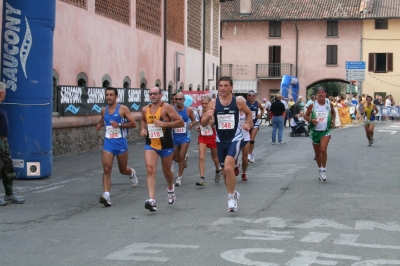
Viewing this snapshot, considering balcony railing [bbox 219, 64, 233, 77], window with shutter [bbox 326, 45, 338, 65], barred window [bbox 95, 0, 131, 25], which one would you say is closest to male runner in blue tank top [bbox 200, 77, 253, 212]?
barred window [bbox 95, 0, 131, 25]

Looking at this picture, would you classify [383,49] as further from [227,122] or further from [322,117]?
[227,122]

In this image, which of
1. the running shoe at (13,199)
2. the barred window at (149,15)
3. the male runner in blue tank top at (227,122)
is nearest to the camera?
the male runner in blue tank top at (227,122)

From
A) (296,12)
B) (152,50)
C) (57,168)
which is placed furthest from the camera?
(296,12)

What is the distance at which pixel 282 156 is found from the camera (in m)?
22.1

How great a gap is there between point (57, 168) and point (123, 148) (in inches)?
256

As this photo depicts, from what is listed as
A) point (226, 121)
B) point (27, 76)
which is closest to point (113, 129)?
point (226, 121)

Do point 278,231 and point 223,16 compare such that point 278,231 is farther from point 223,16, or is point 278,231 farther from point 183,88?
point 223,16

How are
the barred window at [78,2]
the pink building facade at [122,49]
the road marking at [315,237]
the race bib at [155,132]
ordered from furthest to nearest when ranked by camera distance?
the barred window at [78,2] → the pink building facade at [122,49] → the race bib at [155,132] → the road marking at [315,237]

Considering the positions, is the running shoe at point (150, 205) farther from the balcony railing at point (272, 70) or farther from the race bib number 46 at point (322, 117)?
the balcony railing at point (272, 70)

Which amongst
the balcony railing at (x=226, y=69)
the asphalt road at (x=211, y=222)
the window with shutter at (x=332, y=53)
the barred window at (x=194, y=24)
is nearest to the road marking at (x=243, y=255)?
the asphalt road at (x=211, y=222)

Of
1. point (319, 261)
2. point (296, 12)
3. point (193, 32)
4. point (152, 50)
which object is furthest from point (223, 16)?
point (319, 261)

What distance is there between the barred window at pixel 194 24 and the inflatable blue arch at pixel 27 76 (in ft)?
80.1

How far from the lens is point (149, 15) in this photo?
3222 cm

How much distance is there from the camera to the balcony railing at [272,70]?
6662cm
